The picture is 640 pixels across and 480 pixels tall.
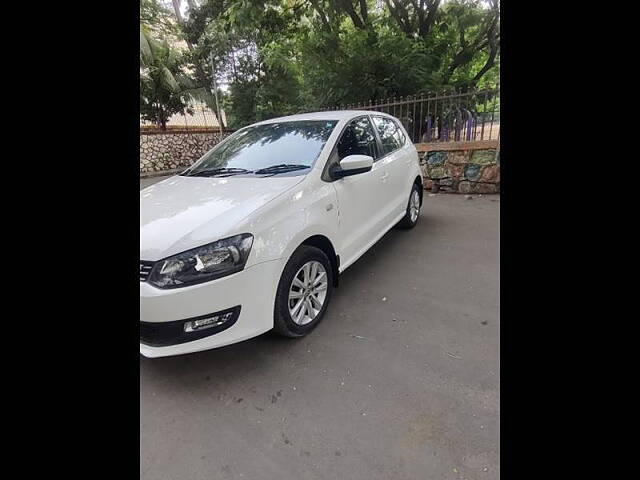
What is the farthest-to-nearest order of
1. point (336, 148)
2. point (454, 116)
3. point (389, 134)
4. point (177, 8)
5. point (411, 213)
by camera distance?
point (177, 8), point (454, 116), point (411, 213), point (389, 134), point (336, 148)

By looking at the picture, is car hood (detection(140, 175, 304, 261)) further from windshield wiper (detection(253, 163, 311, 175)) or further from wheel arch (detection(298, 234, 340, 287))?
wheel arch (detection(298, 234, 340, 287))

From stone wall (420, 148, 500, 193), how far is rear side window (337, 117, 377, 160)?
11.8 ft

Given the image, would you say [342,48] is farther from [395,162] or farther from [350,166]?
[350,166]

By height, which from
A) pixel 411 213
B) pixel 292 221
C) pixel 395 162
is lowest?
pixel 411 213

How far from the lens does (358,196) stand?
312 centimetres

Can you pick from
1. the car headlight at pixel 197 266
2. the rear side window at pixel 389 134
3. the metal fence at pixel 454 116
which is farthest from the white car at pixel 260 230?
the metal fence at pixel 454 116

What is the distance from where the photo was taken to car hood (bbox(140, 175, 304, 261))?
6.70 feet

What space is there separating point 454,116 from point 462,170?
1101 millimetres

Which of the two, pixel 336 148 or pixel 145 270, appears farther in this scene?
pixel 336 148

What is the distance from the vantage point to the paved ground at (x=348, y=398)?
1673mm

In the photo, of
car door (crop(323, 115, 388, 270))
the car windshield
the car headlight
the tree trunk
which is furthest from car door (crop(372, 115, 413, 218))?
the tree trunk

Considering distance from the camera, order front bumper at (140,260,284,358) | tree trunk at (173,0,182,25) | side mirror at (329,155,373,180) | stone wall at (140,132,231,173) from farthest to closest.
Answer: tree trunk at (173,0,182,25) → stone wall at (140,132,231,173) → side mirror at (329,155,373,180) → front bumper at (140,260,284,358)

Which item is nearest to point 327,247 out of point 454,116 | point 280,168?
point 280,168
